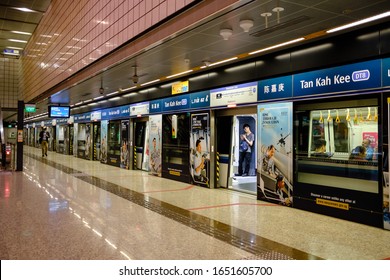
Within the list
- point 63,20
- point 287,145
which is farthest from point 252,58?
point 63,20

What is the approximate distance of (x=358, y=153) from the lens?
5.18 m

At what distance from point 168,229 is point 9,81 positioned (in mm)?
23506

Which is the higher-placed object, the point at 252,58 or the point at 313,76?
the point at 252,58

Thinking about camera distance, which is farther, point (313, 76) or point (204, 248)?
point (313, 76)

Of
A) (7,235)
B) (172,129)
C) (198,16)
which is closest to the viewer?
(7,235)

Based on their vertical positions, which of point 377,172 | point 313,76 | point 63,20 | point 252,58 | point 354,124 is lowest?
point 377,172

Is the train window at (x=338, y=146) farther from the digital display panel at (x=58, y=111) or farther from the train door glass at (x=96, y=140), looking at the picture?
the train door glass at (x=96, y=140)

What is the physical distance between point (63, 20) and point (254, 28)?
10.5 metres

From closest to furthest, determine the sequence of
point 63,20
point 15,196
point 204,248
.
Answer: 1. point 204,248
2. point 15,196
3. point 63,20

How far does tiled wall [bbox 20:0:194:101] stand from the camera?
6.40 metres

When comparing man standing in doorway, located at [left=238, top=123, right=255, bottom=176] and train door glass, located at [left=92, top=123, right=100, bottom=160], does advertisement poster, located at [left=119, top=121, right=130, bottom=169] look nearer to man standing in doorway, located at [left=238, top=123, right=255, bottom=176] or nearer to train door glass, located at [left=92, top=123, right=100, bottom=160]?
train door glass, located at [left=92, top=123, right=100, bottom=160]

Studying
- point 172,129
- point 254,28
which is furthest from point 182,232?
point 172,129

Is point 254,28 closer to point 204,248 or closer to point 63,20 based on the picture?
point 204,248

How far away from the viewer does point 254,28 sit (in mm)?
4965
